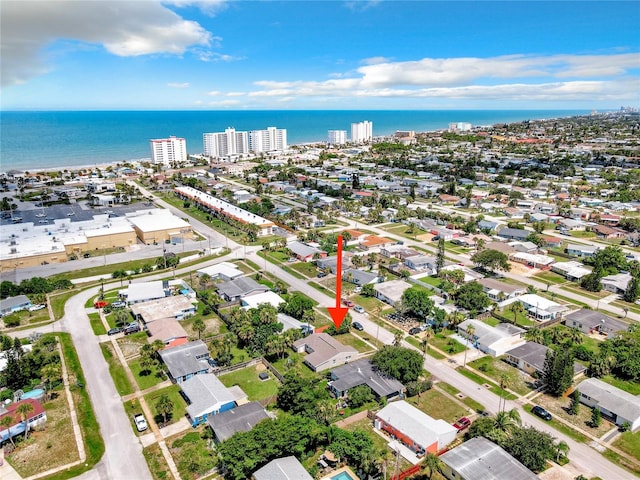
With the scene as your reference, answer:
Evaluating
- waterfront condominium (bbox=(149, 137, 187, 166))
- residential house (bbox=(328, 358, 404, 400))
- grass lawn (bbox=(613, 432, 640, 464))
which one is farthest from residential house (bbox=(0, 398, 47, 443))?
waterfront condominium (bbox=(149, 137, 187, 166))

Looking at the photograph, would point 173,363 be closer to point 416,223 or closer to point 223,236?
point 223,236

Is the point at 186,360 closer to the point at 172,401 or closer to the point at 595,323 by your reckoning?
the point at 172,401

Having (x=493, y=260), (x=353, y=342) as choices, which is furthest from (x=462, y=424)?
(x=493, y=260)

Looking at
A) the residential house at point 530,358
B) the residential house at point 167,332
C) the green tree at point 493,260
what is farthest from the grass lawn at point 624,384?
the residential house at point 167,332

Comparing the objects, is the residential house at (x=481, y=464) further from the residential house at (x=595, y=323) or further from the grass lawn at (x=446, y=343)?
→ the residential house at (x=595, y=323)

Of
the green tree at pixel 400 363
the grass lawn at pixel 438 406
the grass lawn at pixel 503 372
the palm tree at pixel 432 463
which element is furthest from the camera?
the grass lawn at pixel 503 372

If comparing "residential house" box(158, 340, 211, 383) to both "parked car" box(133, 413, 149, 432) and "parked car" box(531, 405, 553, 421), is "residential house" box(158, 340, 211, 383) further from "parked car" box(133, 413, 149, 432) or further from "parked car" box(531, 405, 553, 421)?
"parked car" box(531, 405, 553, 421)
